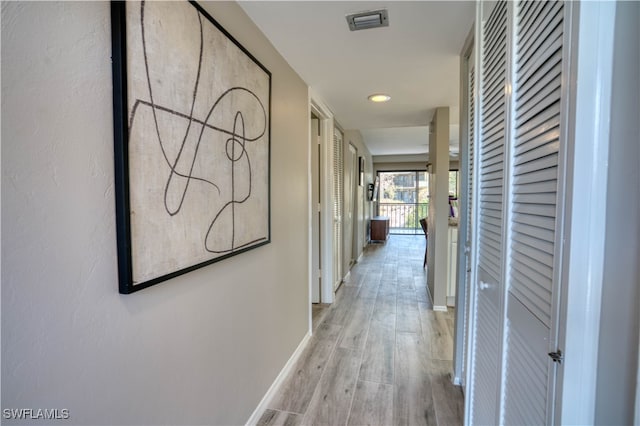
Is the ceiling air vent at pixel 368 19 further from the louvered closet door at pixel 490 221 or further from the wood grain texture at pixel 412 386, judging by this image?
the wood grain texture at pixel 412 386

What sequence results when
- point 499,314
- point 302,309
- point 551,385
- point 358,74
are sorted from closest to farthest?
point 551,385
point 499,314
point 358,74
point 302,309

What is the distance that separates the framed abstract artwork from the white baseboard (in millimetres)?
957

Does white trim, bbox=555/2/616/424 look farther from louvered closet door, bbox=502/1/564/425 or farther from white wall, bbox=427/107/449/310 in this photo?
white wall, bbox=427/107/449/310

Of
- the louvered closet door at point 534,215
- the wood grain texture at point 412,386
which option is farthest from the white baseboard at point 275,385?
the louvered closet door at point 534,215

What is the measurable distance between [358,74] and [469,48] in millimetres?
777

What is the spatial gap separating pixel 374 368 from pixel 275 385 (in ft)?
2.40

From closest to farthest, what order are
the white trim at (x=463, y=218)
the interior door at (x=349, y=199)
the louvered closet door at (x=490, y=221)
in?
the louvered closet door at (x=490, y=221)
the white trim at (x=463, y=218)
the interior door at (x=349, y=199)

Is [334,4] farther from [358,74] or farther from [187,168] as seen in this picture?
[187,168]

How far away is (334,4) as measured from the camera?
1.44 meters

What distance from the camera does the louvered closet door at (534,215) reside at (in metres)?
0.70

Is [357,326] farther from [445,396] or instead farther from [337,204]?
[337,204]

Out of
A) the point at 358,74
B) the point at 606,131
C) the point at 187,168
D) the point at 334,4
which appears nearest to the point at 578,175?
the point at 606,131

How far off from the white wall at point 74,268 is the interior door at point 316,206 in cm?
214

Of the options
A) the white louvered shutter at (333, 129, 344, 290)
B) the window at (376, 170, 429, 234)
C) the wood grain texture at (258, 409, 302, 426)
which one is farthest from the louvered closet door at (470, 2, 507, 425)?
the window at (376, 170, 429, 234)
